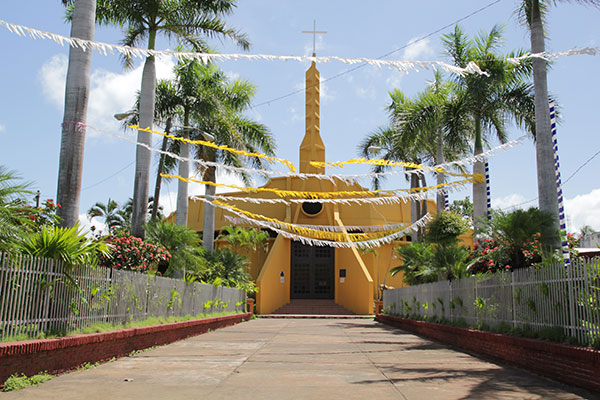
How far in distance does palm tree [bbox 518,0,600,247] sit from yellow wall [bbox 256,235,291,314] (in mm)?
21741

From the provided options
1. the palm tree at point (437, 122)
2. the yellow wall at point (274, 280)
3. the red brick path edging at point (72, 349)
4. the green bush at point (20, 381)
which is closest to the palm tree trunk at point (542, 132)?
the palm tree at point (437, 122)

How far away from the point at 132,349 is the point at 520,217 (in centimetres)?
828

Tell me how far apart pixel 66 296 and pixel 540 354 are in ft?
23.0

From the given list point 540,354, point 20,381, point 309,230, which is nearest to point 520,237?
point 540,354

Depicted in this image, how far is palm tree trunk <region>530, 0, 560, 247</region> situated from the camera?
1184cm

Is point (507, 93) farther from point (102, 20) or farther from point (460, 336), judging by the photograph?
point (102, 20)

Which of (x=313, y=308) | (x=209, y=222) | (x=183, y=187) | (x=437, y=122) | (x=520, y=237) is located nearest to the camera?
(x=520, y=237)

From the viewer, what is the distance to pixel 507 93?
59.0ft

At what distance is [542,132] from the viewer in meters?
12.5

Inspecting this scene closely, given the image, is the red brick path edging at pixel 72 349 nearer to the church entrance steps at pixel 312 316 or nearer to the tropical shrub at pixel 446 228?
the tropical shrub at pixel 446 228

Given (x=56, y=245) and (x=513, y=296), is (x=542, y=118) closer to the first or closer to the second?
(x=513, y=296)

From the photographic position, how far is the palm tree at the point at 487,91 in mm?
17047

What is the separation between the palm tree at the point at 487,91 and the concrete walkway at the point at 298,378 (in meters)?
8.21

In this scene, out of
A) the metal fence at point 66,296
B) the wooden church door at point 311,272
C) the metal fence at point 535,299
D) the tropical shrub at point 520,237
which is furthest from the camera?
the wooden church door at point 311,272
